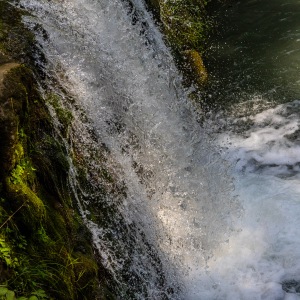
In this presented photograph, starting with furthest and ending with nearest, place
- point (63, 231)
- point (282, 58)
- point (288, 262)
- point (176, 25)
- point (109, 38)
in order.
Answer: point (176, 25), point (282, 58), point (109, 38), point (288, 262), point (63, 231)

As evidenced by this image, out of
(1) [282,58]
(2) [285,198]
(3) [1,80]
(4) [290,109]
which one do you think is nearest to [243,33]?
(1) [282,58]

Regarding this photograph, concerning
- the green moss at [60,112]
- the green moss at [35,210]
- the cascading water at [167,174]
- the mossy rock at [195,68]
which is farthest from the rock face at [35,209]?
the mossy rock at [195,68]

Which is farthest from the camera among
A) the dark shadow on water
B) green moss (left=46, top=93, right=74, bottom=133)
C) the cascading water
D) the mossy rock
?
the mossy rock

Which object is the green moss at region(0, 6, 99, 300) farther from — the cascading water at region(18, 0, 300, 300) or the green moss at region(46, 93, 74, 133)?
the cascading water at region(18, 0, 300, 300)

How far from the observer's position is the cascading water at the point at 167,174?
378 centimetres

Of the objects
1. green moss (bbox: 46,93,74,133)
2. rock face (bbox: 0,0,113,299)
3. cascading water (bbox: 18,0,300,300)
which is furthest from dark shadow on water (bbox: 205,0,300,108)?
rock face (bbox: 0,0,113,299)

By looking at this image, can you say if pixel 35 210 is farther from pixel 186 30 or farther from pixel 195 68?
pixel 186 30

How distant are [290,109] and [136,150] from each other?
9.11ft

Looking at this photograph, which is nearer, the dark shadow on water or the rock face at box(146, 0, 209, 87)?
the dark shadow on water

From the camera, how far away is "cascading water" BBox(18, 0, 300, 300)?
3.78 m

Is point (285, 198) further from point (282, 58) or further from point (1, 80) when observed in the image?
point (1, 80)

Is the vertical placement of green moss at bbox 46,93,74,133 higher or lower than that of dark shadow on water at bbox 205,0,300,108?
higher

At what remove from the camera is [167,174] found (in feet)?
15.2

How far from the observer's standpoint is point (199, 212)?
4.52 m
